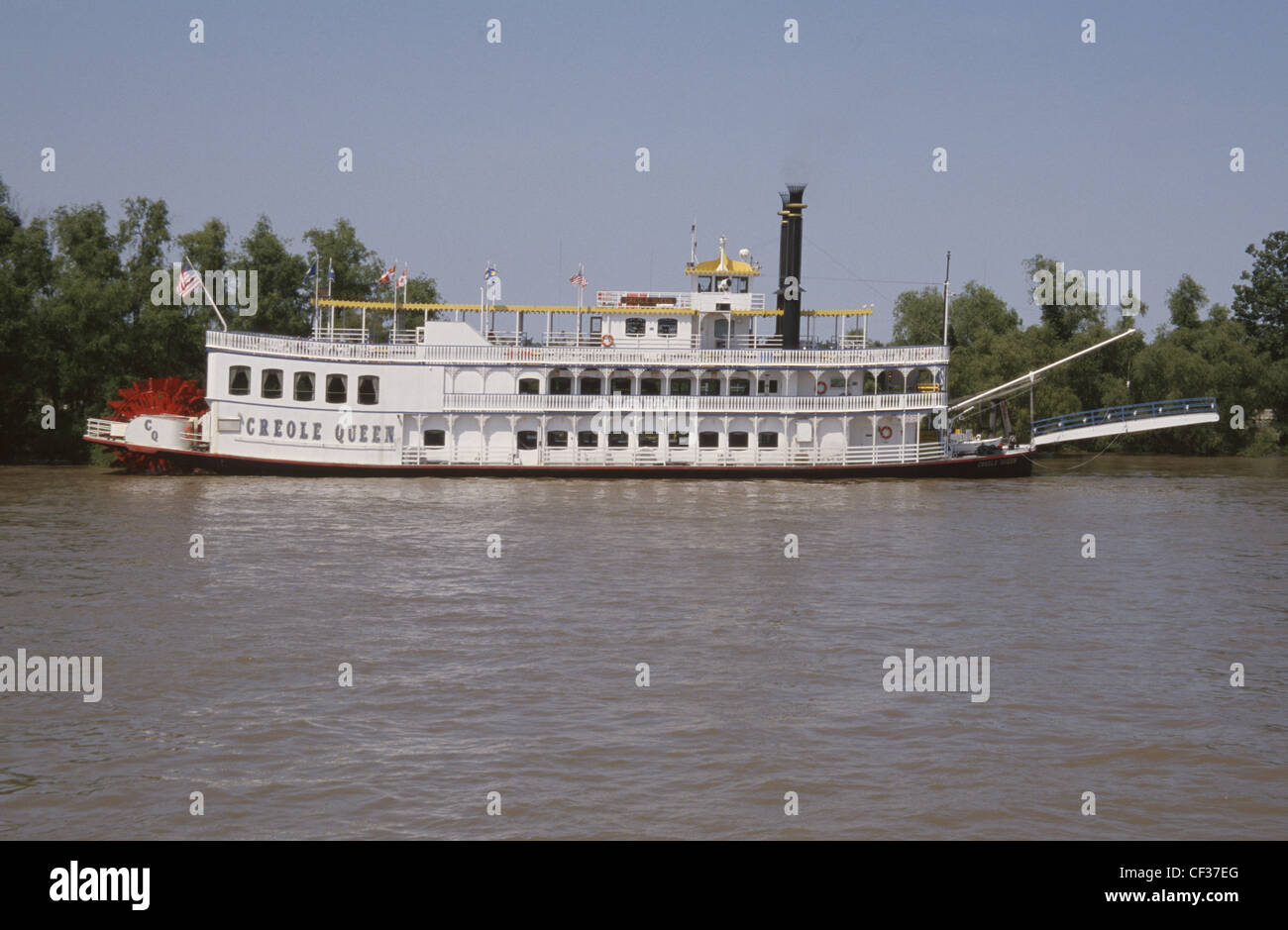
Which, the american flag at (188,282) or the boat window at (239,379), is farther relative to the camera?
the boat window at (239,379)

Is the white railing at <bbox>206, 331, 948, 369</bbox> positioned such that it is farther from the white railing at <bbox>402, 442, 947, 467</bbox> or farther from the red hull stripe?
the red hull stripe

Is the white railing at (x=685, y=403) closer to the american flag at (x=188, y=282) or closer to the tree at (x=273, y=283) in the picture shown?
the american flag at (x=188, y=282)

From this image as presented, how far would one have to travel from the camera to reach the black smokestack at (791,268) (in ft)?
167

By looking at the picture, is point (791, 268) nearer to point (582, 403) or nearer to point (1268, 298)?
point (582, 403)

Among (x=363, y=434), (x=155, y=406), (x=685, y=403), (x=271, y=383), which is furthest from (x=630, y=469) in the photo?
(x=155, y=406)

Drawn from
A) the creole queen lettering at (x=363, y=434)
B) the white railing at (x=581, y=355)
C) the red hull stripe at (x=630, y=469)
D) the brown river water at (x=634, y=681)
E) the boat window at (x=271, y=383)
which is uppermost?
the white railing at (x=581, y=355)

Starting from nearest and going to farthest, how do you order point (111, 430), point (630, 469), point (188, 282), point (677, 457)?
point (188, 282), point (111, 430), point (630, 469), point (677, 457)

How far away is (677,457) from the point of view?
4866cm

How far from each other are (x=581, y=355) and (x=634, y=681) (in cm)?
3303

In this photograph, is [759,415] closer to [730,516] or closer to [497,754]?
[730,516]

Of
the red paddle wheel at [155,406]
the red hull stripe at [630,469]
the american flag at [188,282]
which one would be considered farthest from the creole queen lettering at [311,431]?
the american flag at [188,282]

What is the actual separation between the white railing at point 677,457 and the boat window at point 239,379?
20.6ft

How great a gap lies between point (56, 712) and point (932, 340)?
7346cm
